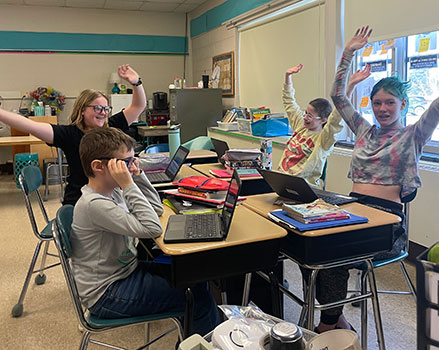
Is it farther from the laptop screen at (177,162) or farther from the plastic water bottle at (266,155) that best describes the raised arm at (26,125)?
the plastic water bottle at (266,155)

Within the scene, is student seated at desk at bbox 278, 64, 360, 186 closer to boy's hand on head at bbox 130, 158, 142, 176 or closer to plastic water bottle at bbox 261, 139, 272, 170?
plastic water bottle at bbox 261, 139, 272, 170

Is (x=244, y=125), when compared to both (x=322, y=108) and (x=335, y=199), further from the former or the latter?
(x=335, y=199)

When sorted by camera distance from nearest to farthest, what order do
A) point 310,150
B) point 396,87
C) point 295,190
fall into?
point 295,190, point 396,87, point 310,150

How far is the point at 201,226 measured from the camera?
5.29 ft

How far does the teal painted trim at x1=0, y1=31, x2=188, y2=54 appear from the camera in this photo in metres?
7.21

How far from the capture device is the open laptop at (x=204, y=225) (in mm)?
1485

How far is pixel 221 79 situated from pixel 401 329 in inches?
201

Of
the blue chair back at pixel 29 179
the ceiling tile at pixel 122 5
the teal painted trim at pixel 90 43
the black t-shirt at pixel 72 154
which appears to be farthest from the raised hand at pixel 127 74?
the teal painted trim at pixel 90 43

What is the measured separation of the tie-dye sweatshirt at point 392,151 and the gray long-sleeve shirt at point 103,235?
4.26 feet

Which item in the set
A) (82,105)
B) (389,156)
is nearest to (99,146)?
(82,105)

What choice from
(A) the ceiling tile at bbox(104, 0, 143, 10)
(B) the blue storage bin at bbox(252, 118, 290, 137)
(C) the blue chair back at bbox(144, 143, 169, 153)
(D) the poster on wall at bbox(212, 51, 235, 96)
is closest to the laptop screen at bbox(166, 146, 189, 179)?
(C) the blue chair back at bbox(144, 143, 169, 153)

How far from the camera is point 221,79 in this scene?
6.65 m

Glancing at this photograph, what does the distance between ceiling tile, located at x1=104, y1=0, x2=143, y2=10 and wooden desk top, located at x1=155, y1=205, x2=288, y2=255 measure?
6.26 meters

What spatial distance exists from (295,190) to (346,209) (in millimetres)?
237
